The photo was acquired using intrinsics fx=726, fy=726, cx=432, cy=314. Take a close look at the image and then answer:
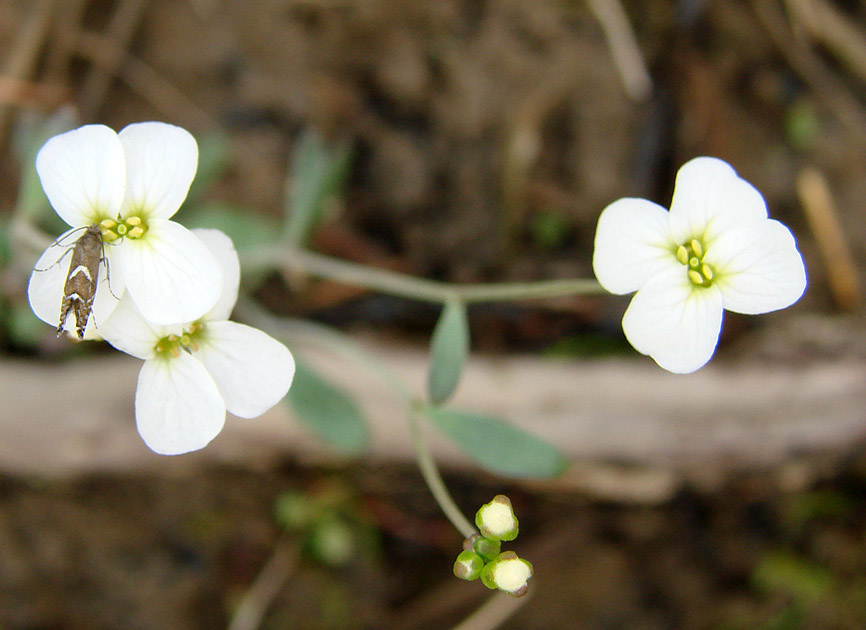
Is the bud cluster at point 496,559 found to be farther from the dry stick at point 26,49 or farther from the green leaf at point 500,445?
the dry stick at point 26,49

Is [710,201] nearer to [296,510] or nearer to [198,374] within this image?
[198,374]

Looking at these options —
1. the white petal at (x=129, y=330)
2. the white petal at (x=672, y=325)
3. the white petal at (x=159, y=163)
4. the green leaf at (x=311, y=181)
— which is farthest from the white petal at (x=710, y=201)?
the green leaf at (x=311, y=181)

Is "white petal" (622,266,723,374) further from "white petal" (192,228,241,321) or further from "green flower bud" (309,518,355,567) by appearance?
"green flower bud" (309,518,355,567)

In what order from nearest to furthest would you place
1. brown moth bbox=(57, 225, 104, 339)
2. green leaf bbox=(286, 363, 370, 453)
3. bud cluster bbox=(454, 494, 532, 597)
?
brown moth bbox=(57, 225, 104, 339), bud cluster bbox=(454, 494, 532, 597), green leaf bbox=(286, 363, 370, 453)

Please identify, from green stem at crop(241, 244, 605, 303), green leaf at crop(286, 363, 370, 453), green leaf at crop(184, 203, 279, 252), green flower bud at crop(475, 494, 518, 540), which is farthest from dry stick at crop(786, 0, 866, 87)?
green flower bud at crop(475, 494, 518, 540)

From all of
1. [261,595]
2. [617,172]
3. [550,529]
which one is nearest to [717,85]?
[617,172]

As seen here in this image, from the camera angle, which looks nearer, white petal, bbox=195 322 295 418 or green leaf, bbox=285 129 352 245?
white petal, bbox=195 322 295 418
